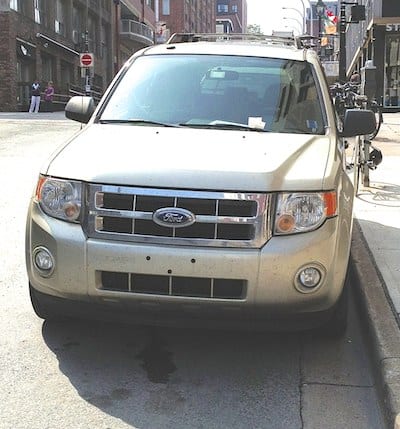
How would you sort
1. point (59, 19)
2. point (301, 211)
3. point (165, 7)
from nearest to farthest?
point (301, 211) → point (59, 19) → point (165, 7)

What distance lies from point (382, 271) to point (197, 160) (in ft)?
7.47

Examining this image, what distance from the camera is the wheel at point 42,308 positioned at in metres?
3.94

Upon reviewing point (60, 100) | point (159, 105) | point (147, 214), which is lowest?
point (60, 100)

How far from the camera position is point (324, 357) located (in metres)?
4.13

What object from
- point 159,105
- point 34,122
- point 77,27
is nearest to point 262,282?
point 159,105

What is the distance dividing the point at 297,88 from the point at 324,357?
2.14 meters

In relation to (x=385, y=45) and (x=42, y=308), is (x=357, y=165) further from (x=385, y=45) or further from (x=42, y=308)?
(x=385, y=45)

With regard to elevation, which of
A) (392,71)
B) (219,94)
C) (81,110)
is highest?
(219,94)

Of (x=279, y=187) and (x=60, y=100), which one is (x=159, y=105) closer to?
(x=279, y=187)

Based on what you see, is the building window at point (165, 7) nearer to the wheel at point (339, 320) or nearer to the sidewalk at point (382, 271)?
the sidewalk at point (382, 271)

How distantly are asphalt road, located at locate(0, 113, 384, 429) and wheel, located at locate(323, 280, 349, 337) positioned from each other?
0.10 meters

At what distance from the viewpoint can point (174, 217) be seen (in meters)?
3.58

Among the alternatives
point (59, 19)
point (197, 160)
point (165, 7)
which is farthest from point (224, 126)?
point (165, 7)

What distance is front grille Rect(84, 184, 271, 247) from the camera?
358cm
